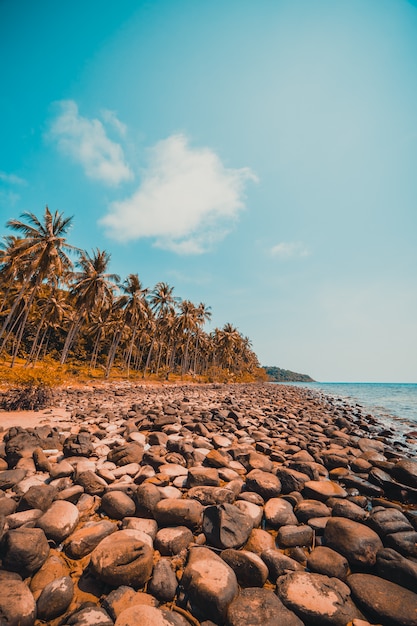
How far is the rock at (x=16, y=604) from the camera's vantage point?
2.04 metres

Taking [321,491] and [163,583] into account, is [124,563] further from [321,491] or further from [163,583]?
[321,491]

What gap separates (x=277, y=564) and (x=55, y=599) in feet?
7.15

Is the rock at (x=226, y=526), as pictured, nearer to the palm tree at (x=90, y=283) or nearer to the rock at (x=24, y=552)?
the rock at (x=24, y=552)

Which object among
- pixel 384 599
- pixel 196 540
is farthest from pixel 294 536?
pixel 196 540

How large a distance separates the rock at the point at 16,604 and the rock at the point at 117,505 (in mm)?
1469

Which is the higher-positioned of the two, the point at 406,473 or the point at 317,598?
the point at 406,473

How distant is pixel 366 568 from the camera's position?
304 centimetres

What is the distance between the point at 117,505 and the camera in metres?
3.72

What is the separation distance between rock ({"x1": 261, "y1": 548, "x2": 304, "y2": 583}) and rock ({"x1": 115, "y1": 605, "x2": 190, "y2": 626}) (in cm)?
113

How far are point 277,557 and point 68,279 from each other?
3337cm

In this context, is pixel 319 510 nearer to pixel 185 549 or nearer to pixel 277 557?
pixel 277 557

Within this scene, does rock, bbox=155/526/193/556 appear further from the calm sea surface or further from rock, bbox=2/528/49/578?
the calm sea surface

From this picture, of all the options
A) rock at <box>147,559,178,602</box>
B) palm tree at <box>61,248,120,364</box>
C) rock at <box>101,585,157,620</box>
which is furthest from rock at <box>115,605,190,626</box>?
palm tree at <box>61,248,120,364</box>

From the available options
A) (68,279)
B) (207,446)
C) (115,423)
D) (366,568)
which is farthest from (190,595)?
(68,279)
